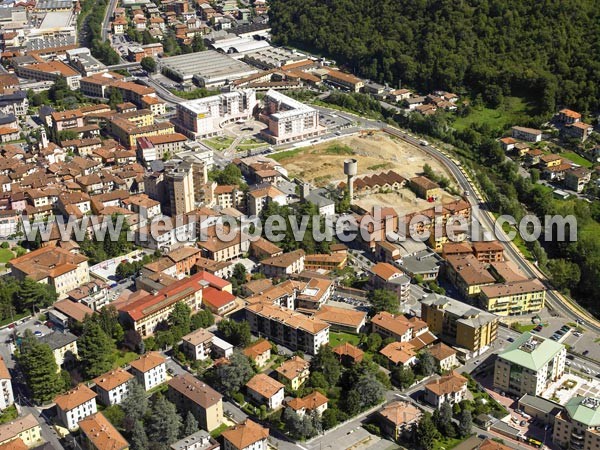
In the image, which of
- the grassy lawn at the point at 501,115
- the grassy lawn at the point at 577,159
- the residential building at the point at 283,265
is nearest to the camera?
the residential building at the point at 283,265

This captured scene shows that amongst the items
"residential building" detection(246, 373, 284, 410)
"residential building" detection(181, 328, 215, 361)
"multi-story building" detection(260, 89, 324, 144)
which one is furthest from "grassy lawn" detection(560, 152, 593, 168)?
"residential building" detection(246, 373, 284, 410)

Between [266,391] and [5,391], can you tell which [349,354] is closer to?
[266,391]

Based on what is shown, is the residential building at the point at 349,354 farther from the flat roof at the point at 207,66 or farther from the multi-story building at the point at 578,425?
the flat roof at the point at 207,66

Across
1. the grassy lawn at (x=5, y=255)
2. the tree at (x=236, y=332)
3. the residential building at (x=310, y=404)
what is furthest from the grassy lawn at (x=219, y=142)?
the residential building at (x=310, y=404)

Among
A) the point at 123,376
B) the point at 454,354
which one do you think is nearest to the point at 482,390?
the point at 454,354

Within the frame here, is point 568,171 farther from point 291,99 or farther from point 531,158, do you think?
point 291,99

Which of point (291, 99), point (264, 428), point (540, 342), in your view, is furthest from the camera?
point (291, 99)

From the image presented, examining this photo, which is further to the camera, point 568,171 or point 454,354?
point 568,171
